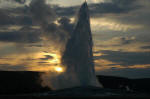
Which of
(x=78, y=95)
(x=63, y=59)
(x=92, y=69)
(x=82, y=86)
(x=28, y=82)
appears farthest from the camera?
(x=28, y=82)

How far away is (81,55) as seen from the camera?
58781 millimetres

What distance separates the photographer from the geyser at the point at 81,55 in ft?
188

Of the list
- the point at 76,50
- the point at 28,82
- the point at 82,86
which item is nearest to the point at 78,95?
the point at 82,86

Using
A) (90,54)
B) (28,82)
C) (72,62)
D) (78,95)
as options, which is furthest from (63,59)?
(28,82)

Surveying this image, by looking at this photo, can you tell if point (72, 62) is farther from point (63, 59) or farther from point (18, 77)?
point (18, 77)

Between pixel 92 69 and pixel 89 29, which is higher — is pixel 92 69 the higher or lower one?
the lower one

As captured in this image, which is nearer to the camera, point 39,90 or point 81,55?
point 81,55

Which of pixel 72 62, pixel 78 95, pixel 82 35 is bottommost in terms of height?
pixel 78 95

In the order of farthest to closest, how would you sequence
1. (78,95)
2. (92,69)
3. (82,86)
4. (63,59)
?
(63,59) → (92,69) → (82,86) → (78,95)

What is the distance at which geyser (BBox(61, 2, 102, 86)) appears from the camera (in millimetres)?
57344

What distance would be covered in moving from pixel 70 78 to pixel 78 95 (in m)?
11.9

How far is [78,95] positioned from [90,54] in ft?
40.5

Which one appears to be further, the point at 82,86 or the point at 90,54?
the point at 90,54

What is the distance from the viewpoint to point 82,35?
197 ft
